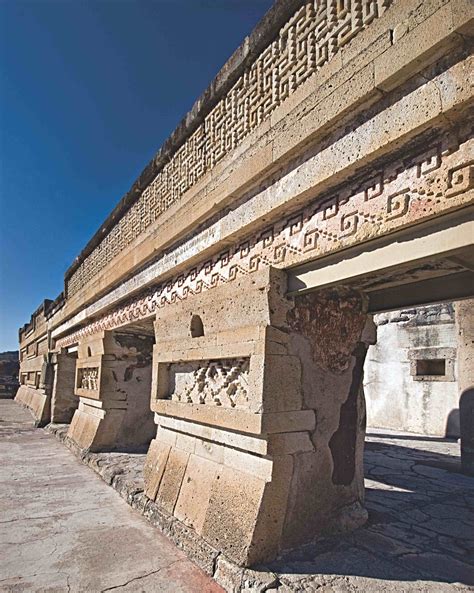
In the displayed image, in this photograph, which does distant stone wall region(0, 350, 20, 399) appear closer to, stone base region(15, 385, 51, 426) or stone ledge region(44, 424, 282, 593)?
stone base region(15, 385, 51, 426)

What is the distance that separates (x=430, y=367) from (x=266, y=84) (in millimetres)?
7446

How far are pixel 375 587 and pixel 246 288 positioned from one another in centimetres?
179

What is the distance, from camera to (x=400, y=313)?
9.07 m

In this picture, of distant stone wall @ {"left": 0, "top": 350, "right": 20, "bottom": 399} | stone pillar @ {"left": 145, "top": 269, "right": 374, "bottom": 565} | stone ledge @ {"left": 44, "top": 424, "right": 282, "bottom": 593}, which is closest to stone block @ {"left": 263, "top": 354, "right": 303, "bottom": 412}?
stone pillar @ {"left": 145, "top": 269, "right": 374, "bottom": 565}

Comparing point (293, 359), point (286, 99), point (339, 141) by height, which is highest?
point (286, 99)

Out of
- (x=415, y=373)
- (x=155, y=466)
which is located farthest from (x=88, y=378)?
(x=415, y=373)

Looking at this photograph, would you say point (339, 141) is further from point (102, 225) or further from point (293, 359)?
point (102, 225)

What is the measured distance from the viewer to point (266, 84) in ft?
9.42

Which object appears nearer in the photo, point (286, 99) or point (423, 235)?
point (423, 235)

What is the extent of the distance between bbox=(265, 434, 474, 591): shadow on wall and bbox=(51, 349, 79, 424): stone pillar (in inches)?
275

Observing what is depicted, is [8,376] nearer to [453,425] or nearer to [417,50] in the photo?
[453,425]

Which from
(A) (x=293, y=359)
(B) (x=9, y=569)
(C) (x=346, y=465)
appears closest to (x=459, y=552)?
(C) (x=346, y=465)

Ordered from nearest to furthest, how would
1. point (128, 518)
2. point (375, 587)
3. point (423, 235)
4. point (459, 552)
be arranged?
1. point (423, 235)
2. point (375, 587)
3. point (459, 552)
4. point (128, 518)

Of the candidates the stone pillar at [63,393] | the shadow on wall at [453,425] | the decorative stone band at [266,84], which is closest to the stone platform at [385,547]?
the decorative stone band at [266,84]
